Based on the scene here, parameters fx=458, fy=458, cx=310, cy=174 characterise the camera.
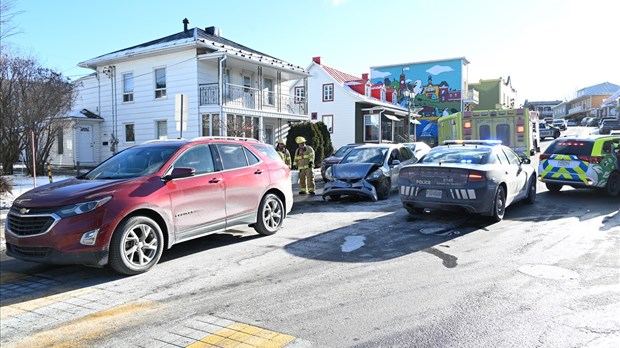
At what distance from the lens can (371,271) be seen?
550 cm

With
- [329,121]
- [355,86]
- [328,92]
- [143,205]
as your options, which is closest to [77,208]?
[143,205]

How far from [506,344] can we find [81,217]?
4.37 meters

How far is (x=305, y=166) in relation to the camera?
A: 13578mm

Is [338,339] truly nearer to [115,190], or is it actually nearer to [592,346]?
[592,346]

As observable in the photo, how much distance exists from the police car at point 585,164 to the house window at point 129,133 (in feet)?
66.9

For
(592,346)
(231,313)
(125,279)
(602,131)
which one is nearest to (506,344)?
(592,346)

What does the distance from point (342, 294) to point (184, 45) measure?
19762 mm

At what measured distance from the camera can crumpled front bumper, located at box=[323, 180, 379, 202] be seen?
37.2ft

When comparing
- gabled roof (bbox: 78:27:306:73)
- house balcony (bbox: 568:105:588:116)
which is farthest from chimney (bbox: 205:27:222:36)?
house balcony (bbox: 568:105:588:116)

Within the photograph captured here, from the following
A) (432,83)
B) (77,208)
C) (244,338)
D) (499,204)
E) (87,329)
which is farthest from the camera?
(432,83)

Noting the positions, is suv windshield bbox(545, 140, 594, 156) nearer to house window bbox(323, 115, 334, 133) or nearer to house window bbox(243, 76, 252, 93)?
house window bbox(243, 76, 252, 93)

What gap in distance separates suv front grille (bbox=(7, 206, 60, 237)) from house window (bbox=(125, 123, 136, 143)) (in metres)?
20.6

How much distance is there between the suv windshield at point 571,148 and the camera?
11.7m

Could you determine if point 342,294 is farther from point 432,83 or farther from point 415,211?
point 432,83
